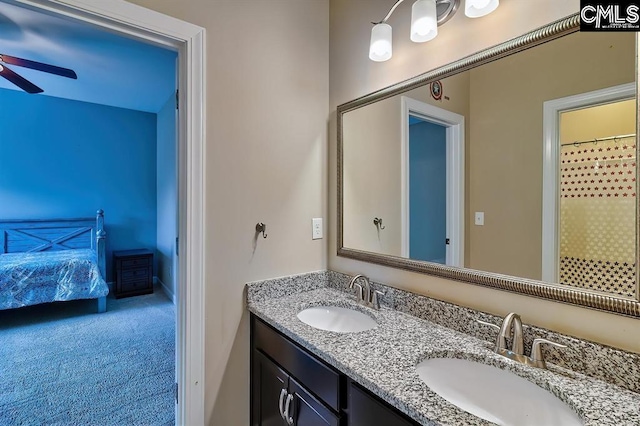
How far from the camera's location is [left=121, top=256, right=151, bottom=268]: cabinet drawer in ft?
13.0

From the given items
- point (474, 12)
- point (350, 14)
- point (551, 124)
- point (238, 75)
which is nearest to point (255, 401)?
point (238, 75)

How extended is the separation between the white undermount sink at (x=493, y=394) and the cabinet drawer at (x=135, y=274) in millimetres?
4089

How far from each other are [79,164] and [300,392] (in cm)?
457

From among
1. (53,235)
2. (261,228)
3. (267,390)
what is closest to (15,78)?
(53,235)

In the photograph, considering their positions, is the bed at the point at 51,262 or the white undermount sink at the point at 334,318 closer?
the white undermount sink at the point at 334,318

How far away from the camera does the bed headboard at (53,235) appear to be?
3.84 m

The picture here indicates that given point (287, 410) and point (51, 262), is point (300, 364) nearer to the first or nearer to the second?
point (287, 410)

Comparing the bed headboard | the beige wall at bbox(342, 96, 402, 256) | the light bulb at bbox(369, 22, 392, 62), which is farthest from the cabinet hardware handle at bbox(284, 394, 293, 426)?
the bed headboard

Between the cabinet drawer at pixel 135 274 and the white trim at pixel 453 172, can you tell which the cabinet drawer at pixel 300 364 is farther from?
the cabinet drawer at pixel 135 274

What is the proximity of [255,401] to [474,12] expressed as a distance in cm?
188

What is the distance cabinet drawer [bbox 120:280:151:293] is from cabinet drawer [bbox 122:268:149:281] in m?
0.05

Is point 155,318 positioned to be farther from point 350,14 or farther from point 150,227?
point 350,14

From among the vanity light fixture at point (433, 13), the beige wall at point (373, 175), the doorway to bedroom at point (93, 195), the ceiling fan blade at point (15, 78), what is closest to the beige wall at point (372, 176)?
the beige wall at point (373, 175)

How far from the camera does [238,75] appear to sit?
4.89 ft
